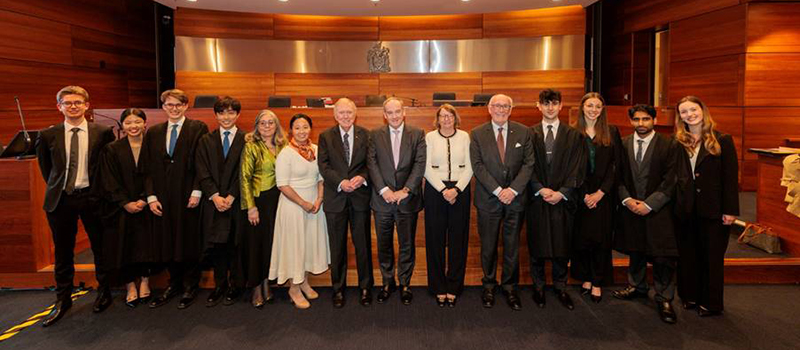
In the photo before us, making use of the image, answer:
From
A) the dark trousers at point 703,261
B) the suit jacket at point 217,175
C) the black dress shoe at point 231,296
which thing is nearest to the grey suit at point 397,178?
the suit jacket at point 217,175

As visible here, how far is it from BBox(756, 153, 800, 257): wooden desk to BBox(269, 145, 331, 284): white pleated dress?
409 centimetres

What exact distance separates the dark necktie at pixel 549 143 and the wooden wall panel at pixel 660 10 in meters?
5.52

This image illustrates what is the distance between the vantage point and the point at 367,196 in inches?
146

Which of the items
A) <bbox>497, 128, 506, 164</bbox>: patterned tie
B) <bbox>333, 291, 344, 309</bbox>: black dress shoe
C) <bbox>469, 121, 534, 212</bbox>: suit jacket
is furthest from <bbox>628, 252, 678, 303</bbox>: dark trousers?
<bbox>333, 291, 344, 309</bbox>: black dress shoe

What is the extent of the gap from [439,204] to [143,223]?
2.14 meters

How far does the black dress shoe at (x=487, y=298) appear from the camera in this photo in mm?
3730

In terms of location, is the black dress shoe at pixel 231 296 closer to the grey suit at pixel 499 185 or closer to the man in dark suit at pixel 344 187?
the man in dark suit at pixel 344 187

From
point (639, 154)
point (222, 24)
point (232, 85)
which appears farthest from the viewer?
point (232, 85)

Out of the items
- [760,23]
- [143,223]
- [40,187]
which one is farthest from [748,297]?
[40,187]

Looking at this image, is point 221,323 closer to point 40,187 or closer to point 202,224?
point 202,224

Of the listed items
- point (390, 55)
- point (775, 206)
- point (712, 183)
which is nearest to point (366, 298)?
point (712, 183)

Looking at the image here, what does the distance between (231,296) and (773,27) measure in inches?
306

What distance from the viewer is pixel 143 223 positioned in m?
3.74

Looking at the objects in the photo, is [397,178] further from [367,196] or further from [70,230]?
[70,230]
